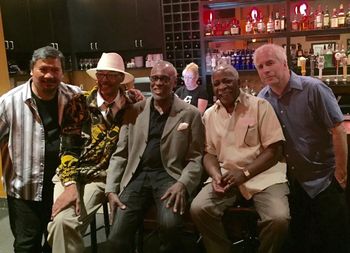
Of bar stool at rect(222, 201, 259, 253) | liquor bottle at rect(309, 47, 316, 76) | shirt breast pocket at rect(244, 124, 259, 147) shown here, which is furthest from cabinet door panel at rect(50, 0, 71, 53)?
bar stool at rect(222, 201, 259, 253)

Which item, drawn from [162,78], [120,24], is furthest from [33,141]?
[120,24]

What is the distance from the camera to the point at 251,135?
2279 millimetres

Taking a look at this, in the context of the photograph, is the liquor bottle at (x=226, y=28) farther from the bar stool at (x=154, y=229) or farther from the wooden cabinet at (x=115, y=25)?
the bar stool at (x=154, y=229)

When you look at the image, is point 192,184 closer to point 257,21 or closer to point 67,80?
point 257,21

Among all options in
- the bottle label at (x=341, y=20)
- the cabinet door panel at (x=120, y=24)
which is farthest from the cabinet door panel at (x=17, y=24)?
the bottle label at (x=341, y=20)

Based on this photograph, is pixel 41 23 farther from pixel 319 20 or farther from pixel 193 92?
pixel 319 20

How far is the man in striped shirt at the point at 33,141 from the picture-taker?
2.41 m

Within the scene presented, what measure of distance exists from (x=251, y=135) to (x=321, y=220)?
0.66 meters

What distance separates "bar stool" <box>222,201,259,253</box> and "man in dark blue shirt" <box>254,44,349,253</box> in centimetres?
35

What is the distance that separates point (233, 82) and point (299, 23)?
3.14 meters

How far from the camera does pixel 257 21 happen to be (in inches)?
205

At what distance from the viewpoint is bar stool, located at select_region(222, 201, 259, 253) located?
2.21 metres

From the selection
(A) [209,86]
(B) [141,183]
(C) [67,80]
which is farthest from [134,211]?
(C) [67,80]

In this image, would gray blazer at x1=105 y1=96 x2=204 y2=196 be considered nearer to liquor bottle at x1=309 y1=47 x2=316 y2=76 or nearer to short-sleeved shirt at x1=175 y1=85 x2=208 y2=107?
short-sleeved shirt at x1=175 y1=85 x2=208 y2=107
